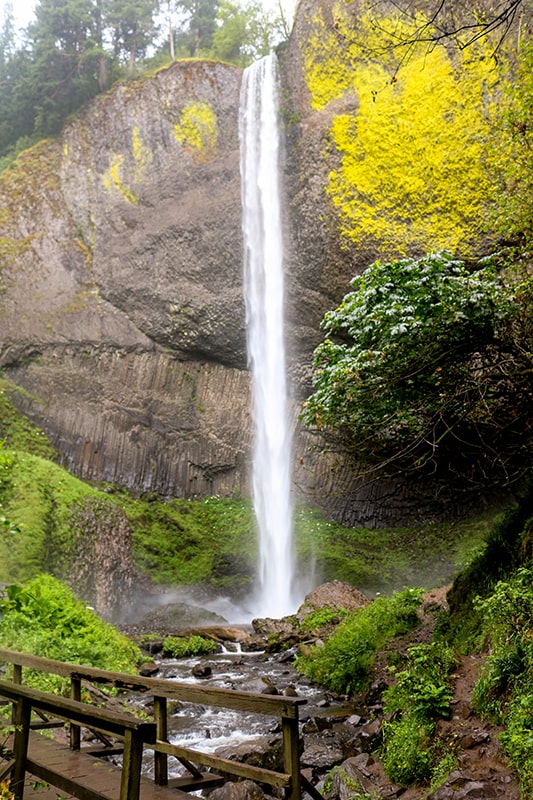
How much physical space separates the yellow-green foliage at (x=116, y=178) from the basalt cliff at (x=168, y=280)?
47 millimetres

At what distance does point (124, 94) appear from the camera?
26.4 meters

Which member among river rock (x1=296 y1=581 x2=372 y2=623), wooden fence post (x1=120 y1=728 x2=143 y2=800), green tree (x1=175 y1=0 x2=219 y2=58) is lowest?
river rock (x1=296 y1=581 x2=372 y2=623)

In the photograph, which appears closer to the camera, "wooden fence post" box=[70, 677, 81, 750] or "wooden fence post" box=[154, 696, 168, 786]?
"wooden fence post" box=[154, 696, 168, 786]

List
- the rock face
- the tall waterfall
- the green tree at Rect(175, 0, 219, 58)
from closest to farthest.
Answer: the tall waterfall, the rock face, the green tree at Rect(175, 0, 219, 58)

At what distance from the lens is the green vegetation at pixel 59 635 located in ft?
28.1

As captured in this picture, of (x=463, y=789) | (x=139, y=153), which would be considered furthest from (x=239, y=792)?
(x=139, y=153)

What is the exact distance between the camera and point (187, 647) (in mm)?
12539

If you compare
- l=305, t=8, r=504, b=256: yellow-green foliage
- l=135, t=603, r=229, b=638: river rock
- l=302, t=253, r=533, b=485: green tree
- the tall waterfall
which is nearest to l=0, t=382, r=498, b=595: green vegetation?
the tall waterfall

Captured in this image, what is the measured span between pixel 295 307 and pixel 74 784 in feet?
65.6

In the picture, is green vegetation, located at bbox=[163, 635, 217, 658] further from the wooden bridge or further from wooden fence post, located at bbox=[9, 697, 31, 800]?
wooden fence post, located at bbox=[9, 697, 31, 800]

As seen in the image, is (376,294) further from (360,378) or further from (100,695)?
(100,695)

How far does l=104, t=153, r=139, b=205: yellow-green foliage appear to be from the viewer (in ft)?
82.4

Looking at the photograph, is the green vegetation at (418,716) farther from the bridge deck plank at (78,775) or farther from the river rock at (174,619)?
the river rock at (174,619)

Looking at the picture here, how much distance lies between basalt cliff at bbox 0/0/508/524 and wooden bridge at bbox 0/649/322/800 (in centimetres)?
1737
